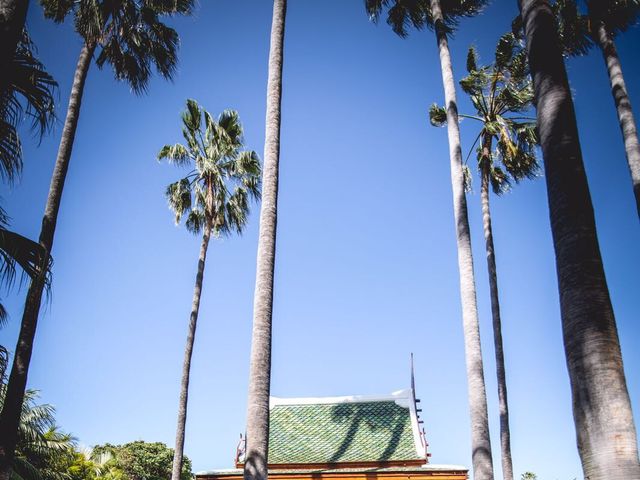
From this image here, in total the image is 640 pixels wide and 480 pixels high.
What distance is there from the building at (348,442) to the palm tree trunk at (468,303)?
18.4 feet

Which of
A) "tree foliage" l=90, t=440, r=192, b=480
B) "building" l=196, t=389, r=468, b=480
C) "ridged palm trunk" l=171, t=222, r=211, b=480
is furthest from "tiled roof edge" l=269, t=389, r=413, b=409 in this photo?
"tree foliage" l=90, t=440, r=192, b=480

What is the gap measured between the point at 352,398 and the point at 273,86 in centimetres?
1480

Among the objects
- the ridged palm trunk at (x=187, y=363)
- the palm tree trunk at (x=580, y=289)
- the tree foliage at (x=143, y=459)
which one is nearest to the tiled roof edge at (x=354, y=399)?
the ridged palm trunk at (x=187, y=363)

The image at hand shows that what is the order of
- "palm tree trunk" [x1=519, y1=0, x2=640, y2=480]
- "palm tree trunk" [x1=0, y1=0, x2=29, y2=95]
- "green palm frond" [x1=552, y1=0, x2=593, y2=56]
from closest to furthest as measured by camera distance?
"palm tree trunk" [x1=519, y1=0, x2=640, y2=480], "palm tree trunk" [x1=0, y1=0, x2=29, y2=95], "green palm frond" [x1=552, y1=0, x2=593, y2=56]

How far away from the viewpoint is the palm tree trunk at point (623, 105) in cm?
1209

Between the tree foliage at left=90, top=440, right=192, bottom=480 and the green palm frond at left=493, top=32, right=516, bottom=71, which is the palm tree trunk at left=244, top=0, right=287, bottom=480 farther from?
the tree foliage at left=90, top=440, right=192, bottom=480

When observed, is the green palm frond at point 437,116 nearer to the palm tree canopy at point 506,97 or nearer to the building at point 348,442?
the palm tree canopy at point 506,97

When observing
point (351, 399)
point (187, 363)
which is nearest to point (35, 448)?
point (187, 363)

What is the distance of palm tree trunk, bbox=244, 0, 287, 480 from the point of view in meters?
6.95

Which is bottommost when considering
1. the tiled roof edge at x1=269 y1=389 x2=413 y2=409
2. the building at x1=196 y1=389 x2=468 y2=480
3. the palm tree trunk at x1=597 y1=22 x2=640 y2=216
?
the building at x1=196 y1=389 x2=468 y2=480

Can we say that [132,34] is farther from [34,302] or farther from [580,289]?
[580,289]

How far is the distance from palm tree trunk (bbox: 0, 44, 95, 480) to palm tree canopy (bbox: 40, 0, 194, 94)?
5.07 feet

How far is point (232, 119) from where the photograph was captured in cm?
1959

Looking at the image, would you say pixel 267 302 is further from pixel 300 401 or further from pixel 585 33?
pixel 585 33
